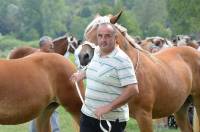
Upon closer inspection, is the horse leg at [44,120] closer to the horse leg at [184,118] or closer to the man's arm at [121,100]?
the horse leg at [184,118]

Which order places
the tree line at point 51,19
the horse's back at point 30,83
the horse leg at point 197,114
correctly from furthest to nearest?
1. the tree line at point 51,19
2. the horse leg at point 197,114
3. the horse's back at point 30,83

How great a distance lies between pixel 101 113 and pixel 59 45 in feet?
24.9

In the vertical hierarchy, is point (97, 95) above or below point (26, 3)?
above

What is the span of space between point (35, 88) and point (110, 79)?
94.6 inches

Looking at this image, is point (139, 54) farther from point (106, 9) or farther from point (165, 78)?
point (106, 9)

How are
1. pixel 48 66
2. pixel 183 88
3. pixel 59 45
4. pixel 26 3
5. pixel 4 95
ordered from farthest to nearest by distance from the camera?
pixel 26 3
pixel 59 45
pixel 183 88
pixel 48 66
pixel 4 95

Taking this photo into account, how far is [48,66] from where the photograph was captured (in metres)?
7.52

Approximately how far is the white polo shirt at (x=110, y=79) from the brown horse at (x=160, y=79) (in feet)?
3.18

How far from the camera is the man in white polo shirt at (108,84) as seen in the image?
196 inches

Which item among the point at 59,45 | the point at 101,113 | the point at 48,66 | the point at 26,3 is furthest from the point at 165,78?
the point at 26,3

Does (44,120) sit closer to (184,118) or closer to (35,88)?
(35,88)

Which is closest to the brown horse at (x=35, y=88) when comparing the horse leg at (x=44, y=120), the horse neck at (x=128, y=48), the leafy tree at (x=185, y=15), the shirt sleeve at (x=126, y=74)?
the horse leg at (x=44, y=120)

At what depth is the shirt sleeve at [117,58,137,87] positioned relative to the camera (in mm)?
5008

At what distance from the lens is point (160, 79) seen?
7.46 metres
